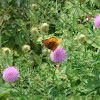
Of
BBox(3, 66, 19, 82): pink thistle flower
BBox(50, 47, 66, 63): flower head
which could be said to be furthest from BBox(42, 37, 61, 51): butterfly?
BBox(3, 66, 19, 82): pink thistle flower

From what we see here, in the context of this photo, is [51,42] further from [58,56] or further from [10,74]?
[10,74]

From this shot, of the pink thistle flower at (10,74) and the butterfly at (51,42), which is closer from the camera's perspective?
the butterfly at (51,42)

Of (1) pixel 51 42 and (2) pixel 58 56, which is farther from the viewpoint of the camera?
(2) pixel 58 56

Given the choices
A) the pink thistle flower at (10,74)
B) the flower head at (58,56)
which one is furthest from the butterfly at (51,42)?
the pink thistle flower at (10,74)

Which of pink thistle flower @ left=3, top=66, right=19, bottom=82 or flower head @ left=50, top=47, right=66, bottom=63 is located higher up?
flower head @ left=50, top=47, right=66, bottom=63

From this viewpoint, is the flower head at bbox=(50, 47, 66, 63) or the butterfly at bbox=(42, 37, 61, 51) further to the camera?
the flower head at bbox=(50, 47, 66, 63)

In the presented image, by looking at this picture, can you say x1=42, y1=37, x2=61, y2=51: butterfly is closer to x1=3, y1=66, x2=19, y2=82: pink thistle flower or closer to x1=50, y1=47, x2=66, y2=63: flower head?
x1=50, y1=47, x2=66, y2=63: flower head

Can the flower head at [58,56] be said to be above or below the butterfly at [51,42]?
above

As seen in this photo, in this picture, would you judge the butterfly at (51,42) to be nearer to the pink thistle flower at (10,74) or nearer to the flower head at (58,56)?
the flower head at (58,56)

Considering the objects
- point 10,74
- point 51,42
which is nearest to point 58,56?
point 51,42

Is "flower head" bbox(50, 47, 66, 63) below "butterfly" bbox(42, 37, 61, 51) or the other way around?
the other way around
